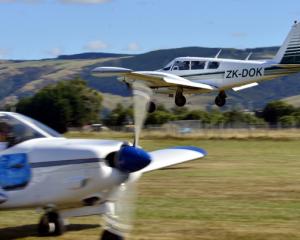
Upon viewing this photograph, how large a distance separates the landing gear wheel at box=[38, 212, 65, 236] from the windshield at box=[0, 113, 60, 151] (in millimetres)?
1129

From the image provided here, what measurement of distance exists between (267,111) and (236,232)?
84034mm

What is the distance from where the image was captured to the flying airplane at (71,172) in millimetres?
9750

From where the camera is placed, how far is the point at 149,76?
130ft

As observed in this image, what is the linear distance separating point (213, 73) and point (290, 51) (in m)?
4.07

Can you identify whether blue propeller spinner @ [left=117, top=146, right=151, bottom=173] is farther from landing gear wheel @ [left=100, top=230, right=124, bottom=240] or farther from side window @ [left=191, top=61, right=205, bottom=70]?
side window @ [left=191, top=61, right=205, bottom=70]

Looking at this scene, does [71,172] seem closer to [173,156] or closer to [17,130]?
[17,130]

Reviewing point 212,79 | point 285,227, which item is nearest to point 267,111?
point 212,79

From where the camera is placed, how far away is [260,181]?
18672 mm

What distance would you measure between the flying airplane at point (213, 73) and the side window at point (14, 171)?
2846 centimetres

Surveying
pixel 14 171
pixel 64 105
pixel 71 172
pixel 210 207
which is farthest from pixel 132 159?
pixel 64 105

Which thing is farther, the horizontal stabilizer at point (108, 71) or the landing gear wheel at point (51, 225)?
the horizontal stabilizer at point (108, 71)

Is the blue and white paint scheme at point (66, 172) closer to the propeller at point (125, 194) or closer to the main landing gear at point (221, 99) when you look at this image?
the propeller at point (125, 194)

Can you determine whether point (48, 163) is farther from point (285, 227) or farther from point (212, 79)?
point (212, 79)

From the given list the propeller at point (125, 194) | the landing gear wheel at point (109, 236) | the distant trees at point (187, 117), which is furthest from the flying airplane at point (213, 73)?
A: the distant trees at point (187, 117)
